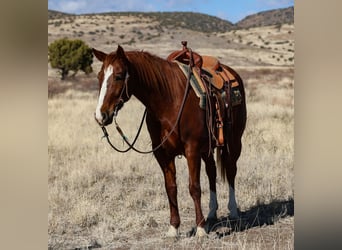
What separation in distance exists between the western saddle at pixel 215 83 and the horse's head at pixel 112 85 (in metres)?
0.50

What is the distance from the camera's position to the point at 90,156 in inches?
184

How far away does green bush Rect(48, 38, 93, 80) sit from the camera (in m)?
12.1

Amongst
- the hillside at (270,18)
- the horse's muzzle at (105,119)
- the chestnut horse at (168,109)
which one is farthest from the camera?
the hillside at (270,18)

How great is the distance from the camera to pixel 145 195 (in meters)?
3.48

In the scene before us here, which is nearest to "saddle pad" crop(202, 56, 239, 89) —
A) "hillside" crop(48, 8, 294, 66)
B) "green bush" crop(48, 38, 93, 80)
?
"green bush" crop(48, 38, 93, 80)

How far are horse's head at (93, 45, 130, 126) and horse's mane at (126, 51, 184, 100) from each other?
0.11 meters

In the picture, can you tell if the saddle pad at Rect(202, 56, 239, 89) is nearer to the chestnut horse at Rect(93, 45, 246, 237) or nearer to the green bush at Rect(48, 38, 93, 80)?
the chestnut horse at Rect(93, 45, 246, 237)

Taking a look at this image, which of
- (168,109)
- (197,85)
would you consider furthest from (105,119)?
(197,85)

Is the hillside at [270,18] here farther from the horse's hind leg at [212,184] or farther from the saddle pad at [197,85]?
the saddle pad at [197,85]

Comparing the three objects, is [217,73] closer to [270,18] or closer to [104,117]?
[104,117]

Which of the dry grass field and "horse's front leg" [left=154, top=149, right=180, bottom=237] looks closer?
"horse's front leg" [left=154, top=149, right=180, bottom=237]

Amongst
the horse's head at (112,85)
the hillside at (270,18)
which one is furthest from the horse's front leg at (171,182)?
the hillside at (270,18)

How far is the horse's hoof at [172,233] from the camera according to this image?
8.95 ft
